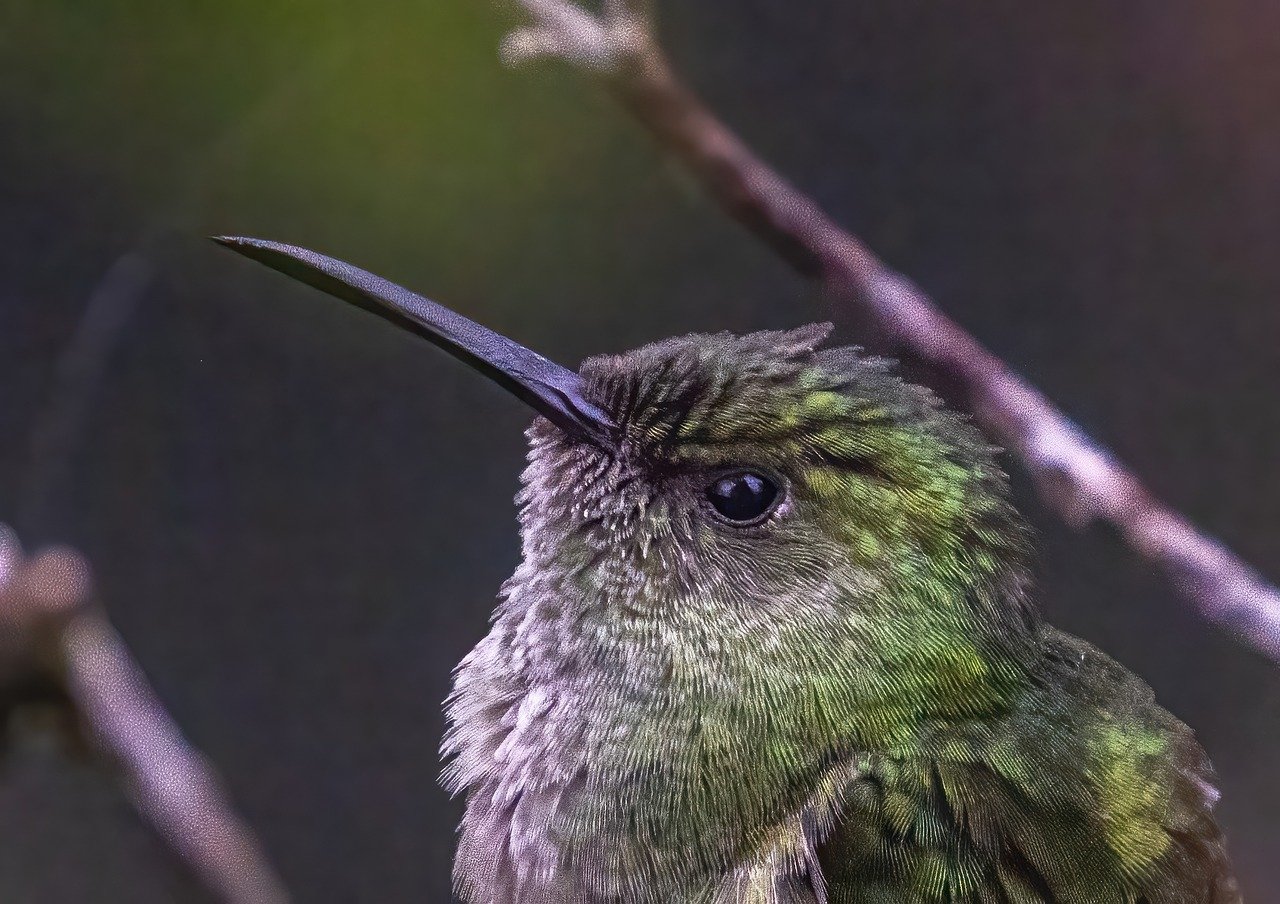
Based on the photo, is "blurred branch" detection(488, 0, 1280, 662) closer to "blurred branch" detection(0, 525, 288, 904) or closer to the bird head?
the bird head

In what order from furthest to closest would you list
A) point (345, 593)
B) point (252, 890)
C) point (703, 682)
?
point (345, 593), point (252, 890), point (703, 682)

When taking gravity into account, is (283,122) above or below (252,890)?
above

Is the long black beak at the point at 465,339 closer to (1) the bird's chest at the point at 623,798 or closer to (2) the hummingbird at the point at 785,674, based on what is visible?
(2) the hummingbird at the point at 785,674

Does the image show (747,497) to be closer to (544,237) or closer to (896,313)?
(896,313)

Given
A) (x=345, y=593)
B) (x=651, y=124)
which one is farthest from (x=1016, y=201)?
(x=345, y=593)

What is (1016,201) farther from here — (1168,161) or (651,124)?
(651,124)

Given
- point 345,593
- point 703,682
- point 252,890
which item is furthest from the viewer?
point 345,593
